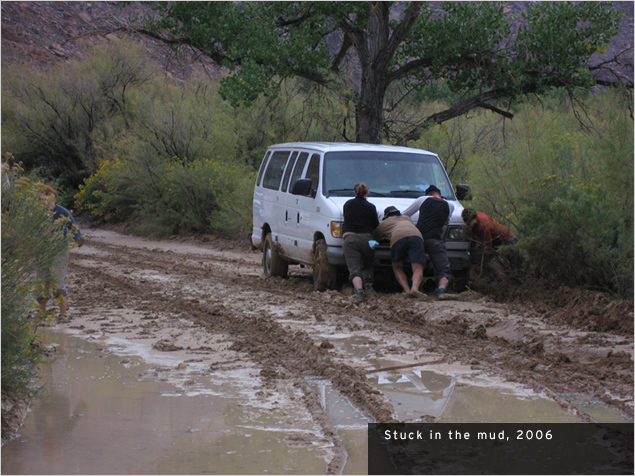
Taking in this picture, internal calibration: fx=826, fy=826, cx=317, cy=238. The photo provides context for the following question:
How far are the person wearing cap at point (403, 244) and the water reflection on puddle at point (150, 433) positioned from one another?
16.2 ft

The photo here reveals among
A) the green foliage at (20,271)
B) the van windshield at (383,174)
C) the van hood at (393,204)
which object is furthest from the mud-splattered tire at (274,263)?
the green foliage at (20,271)

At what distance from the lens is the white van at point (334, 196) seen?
12062 millimetres

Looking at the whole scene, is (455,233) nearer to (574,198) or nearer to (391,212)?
(391,212)

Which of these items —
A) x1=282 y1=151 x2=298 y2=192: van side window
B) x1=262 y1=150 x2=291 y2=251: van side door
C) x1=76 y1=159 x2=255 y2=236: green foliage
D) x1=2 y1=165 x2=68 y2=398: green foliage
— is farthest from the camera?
x1=76 y1=159 x2=255 y2=236: green foliage

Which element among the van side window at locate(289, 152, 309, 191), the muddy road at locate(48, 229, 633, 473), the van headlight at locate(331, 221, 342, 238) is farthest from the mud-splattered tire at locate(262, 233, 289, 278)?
the van headlight at locate(331, 221, 342, 238)

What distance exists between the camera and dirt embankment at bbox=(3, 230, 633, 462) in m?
7.06

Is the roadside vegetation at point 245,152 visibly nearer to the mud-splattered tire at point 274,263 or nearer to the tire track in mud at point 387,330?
the tire track in mud at point 387,330

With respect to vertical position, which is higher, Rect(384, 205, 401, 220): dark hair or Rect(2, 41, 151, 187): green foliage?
Rect(2, 41, 151, 187): green foliage

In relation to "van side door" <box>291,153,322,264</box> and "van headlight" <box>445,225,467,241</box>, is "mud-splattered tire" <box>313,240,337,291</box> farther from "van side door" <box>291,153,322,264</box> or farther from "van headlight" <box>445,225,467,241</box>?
"van headlight" <box>445,225,467,241</box>

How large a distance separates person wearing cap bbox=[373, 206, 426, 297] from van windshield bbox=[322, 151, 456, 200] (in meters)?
0.98

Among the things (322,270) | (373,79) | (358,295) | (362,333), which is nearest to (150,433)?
(362,333)

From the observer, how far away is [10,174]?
22.0ft

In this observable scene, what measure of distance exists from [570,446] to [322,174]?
7.85m

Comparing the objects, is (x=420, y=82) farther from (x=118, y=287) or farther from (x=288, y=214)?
(x=118, y=287)
